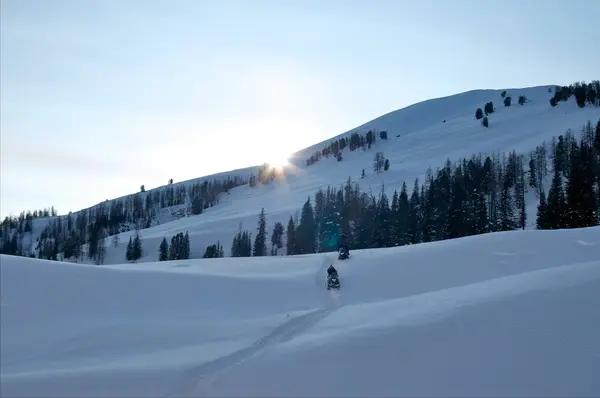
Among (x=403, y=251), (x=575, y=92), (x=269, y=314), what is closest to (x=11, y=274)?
(x=269, y=314)

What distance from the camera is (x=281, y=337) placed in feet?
48.3

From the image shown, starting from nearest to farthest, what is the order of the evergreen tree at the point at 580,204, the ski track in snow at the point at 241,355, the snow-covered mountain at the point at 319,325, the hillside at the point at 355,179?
the ski track in snow at the point at 241,355 < the snow-covered mountain at the point at 319,325 < the evergreen tree at the point at 580,204 < the hillside at the point at 355,179

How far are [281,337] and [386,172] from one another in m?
134

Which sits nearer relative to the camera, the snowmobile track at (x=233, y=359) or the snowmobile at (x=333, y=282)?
the snowmobile track at (x=233, y=359)

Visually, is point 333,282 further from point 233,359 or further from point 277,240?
point 277,240

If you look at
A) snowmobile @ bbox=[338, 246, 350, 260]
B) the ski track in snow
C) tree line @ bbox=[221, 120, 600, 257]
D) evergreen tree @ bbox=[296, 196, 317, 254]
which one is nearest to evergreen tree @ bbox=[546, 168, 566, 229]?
tree line @ bbox=[221, 120, 600, 257]

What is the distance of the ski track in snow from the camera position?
35.4 feet

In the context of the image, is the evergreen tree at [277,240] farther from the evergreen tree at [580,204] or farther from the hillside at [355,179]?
the evergreen tree at [580,204]

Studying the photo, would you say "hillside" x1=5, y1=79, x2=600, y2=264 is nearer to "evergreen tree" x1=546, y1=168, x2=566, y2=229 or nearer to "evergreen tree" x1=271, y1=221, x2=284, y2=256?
"evergreen tree" x1=271, y1=221, x2=284, y2=256

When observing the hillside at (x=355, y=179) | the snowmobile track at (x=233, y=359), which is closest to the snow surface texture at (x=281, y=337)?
the snowmobile track at (x=233, y=359)

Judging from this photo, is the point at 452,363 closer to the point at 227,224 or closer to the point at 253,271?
the point at 253,271

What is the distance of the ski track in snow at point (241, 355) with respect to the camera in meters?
10.8

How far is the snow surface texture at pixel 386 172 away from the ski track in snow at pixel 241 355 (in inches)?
3341

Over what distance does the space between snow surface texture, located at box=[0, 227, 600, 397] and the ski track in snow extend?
0.04 meters
